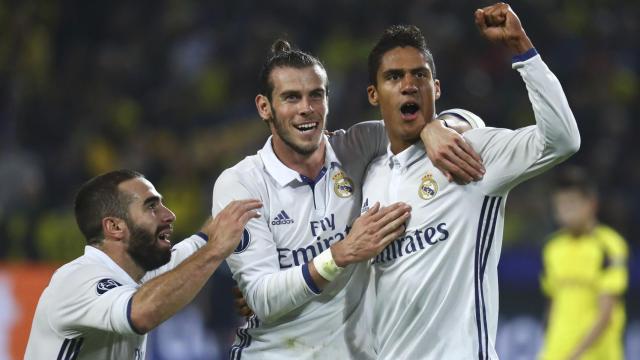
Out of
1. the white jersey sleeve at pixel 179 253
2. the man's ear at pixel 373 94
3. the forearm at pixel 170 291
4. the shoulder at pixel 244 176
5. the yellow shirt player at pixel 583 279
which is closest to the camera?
the forearm at pixel 170 291

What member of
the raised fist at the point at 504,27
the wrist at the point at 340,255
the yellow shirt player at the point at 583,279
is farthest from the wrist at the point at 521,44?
the yellow shirt player at the point at 583,279

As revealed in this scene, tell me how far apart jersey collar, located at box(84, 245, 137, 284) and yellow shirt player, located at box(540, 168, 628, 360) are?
4101 millimetres

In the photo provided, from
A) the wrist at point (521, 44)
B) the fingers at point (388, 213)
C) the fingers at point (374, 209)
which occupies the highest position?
the wrist at point (521, 44)

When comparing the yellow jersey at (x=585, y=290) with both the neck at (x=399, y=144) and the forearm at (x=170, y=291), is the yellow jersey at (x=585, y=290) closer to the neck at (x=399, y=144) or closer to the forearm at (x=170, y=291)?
the neck at (x=399, y=144)

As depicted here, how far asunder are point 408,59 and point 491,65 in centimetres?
809

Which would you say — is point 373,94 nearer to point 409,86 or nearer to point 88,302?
point 409,86

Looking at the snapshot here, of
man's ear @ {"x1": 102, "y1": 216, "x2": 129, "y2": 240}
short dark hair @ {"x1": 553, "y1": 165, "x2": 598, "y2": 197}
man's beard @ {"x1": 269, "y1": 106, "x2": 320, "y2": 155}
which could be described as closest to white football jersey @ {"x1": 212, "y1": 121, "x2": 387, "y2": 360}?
man's beard @ {"x1": 269, "y1": 106, "x2": 320, "y2": 155}

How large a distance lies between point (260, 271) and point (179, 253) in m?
0.68

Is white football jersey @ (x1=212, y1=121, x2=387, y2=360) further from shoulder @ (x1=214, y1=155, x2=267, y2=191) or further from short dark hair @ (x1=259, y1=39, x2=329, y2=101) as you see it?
short dark hair @ (x1=259, y1=39, x2=329, y2=101)

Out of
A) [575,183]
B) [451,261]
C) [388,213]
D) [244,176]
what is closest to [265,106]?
[244,176]

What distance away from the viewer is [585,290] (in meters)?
Result: 8.11

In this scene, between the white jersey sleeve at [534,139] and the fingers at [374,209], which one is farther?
the fingers at [374,209]

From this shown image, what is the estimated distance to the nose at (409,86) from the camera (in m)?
4.57

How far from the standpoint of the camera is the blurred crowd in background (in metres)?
11.0
